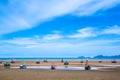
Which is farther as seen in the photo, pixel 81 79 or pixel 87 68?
pixel 87 68

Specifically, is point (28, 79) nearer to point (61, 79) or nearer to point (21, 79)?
point (21, 79)

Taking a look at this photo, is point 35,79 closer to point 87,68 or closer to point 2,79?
point 2,79

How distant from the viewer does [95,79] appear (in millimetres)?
32188

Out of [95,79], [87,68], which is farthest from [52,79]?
[87,68]

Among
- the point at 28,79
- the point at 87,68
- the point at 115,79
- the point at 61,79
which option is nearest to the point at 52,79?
the point at 61,79

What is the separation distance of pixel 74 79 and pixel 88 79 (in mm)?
1961

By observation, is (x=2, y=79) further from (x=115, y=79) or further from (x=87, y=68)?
(x=87, y=68)

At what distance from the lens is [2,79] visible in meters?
33.3

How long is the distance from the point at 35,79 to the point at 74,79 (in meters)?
5.51

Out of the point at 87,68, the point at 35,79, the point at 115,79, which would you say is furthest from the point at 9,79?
the point at 87,68

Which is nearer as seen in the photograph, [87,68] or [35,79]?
[35,79]

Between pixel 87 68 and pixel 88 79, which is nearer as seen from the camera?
pixel 88 79

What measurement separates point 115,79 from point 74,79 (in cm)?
581

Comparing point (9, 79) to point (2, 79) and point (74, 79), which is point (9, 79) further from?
point (74, 79)
